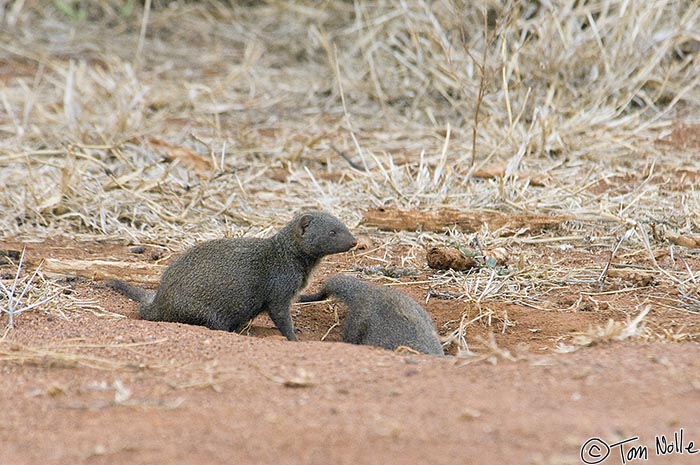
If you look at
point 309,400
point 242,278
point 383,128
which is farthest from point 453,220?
point 309,400

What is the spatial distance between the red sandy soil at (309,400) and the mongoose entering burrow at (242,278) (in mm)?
440

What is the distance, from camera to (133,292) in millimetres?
4645

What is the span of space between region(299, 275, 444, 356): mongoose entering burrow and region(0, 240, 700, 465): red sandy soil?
0.56 m

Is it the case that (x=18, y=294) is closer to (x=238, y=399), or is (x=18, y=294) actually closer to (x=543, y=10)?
(x=238, y=399)

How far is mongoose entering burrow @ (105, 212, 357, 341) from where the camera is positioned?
4.32 m

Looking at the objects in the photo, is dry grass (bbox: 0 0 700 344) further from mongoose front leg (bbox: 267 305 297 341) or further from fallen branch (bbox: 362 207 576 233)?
mongoose front leg (bbox: 267 305 297 341)

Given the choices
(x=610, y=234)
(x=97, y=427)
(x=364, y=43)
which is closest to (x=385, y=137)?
(x=364, y=43)

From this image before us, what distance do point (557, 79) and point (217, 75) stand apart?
3.80 meters

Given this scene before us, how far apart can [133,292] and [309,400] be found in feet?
6.67
